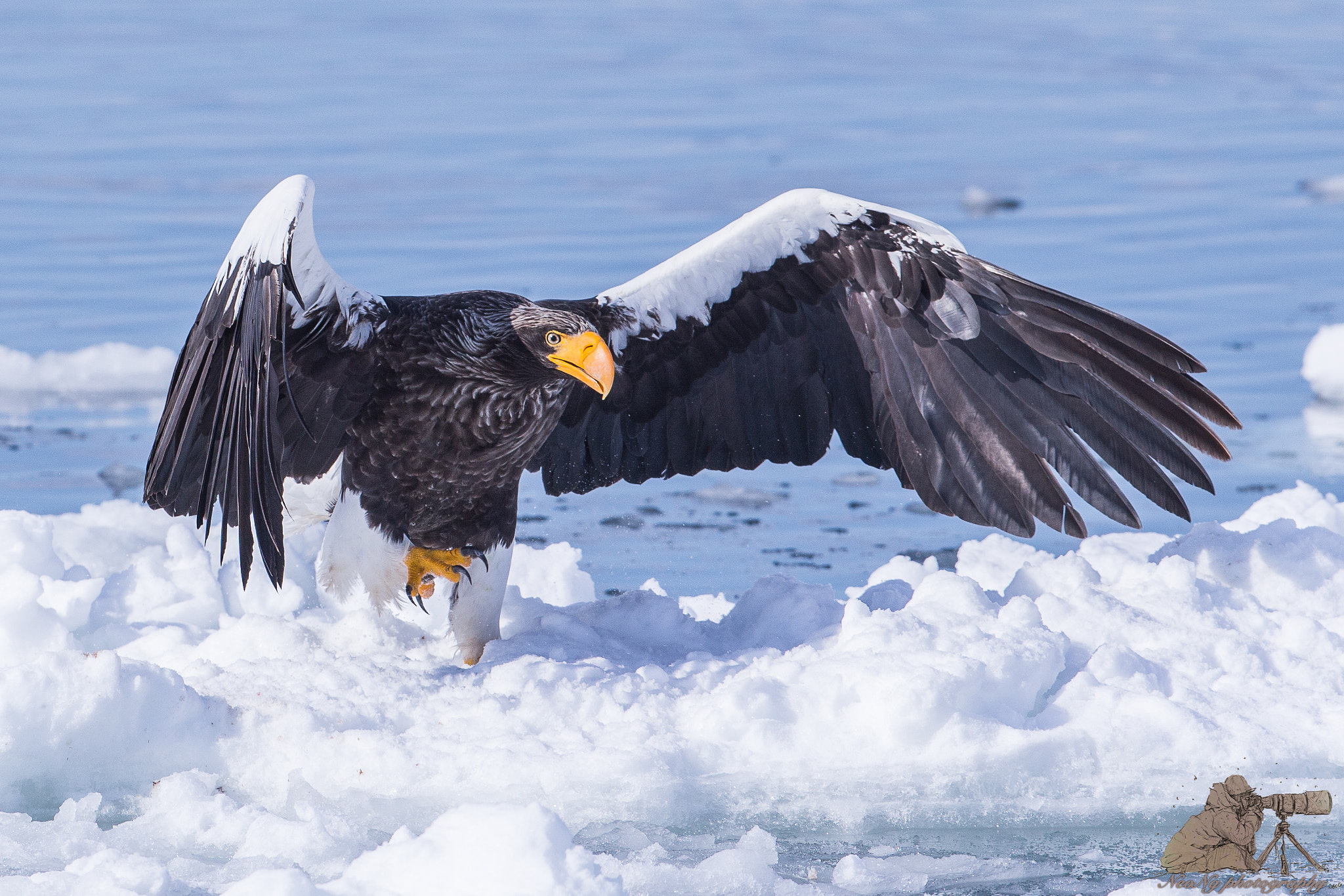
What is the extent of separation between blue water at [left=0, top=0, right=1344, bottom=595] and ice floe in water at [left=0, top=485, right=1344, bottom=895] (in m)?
1.35

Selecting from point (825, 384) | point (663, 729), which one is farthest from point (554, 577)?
point (663, 729)

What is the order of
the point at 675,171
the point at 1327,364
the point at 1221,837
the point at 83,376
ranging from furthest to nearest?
1. the point at 675,171
2. the point at 83,376
3. the point at 1327,364
4. the point at 1221,837

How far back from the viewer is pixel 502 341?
4777mm

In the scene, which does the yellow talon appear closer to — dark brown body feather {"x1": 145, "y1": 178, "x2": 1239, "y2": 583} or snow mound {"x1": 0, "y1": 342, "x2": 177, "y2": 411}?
dark brown body feather {"x1": 145, "y1": 178, "x2": 1239, "y2": 583}

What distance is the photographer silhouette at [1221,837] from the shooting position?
337cm

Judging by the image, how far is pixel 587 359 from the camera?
4656mm

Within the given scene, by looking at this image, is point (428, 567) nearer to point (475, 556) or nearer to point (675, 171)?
point (475, 556)

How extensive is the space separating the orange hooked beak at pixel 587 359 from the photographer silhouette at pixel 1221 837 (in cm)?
193

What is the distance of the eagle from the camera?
4762 millimetres

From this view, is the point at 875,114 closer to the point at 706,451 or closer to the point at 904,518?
the point at 904,518

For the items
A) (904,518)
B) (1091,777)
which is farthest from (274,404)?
(904,518)

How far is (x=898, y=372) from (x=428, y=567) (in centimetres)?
153

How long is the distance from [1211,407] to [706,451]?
63.0 inches

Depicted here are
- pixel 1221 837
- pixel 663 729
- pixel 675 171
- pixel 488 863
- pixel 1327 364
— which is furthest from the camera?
pixel 675 171
